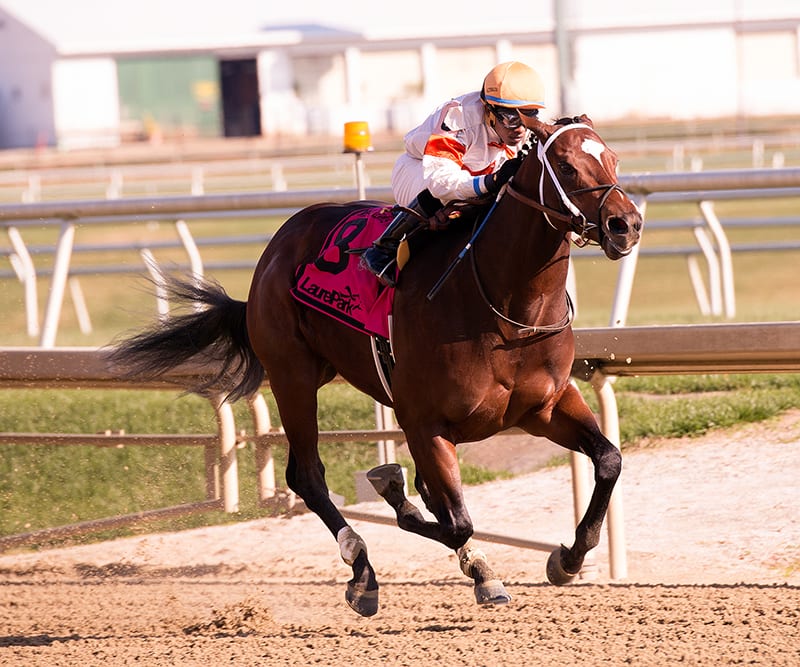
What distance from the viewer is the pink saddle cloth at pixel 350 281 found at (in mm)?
4152

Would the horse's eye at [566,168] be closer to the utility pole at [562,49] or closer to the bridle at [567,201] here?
the bridle at [567,201]

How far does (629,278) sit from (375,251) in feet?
4.53

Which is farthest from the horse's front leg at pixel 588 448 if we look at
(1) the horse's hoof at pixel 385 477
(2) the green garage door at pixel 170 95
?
(2) the green garage door at pixel 170 95

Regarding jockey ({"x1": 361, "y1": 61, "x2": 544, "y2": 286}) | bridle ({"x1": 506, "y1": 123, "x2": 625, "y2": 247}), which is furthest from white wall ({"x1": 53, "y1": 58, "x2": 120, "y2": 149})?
bridle ({"x1": 506, "y1": 123, "x2": 625, "y2": 247})

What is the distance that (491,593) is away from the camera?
3.88 metres

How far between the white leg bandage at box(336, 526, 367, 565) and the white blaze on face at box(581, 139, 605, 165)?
155cm

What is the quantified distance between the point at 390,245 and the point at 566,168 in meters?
0.79

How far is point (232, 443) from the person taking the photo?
531cm

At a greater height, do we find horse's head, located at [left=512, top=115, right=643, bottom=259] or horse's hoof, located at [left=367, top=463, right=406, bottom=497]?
horse's head, located at [left=512, top=115, right=643, bottom=259]

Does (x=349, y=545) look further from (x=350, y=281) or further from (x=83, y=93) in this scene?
(x=83, y=93)

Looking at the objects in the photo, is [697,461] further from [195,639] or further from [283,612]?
[195,639]

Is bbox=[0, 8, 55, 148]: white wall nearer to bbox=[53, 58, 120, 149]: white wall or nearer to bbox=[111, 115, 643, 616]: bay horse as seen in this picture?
bbox=[53, 58, 120, 149]: white wall

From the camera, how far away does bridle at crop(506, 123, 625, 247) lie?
3.37m

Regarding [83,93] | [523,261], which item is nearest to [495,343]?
[523,261]
